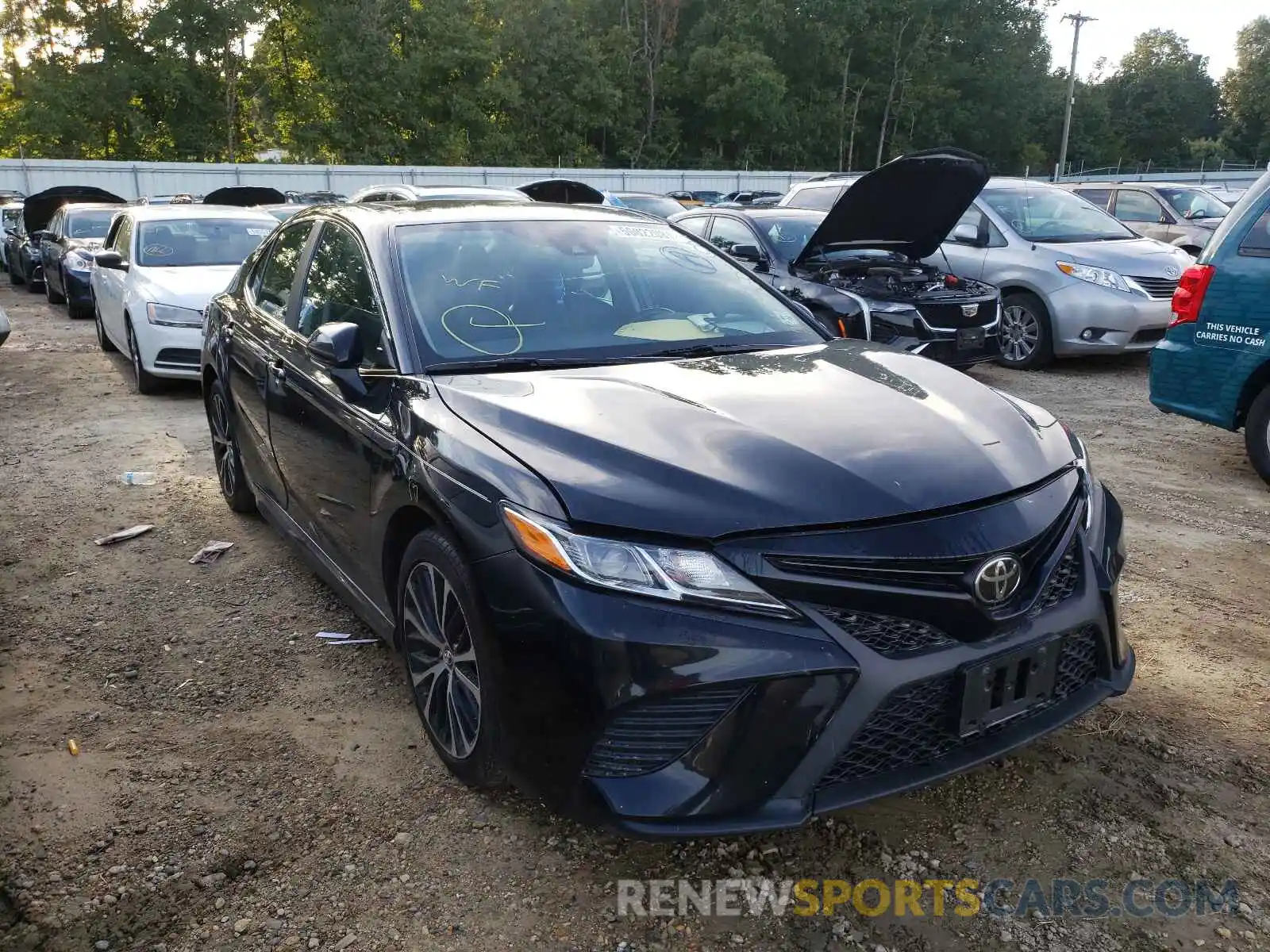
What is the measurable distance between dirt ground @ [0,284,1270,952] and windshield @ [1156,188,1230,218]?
36.7 feet

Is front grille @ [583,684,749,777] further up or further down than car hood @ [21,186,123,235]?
further down

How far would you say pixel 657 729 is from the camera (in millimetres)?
2168

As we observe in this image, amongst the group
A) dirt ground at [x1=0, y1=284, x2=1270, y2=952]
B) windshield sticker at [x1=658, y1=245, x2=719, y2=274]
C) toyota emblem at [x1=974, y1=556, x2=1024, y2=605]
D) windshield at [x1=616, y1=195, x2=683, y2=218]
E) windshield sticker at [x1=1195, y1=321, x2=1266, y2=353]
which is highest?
windshield at [x1=616, y1=195, x2=683, y2=218]

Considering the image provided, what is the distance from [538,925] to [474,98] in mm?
50570

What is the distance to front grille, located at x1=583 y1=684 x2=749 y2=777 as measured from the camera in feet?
6.99

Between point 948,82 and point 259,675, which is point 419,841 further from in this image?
point 948,82

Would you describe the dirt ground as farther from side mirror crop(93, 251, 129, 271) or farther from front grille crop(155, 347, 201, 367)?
side mirror crop(93, 251, 129, 271)

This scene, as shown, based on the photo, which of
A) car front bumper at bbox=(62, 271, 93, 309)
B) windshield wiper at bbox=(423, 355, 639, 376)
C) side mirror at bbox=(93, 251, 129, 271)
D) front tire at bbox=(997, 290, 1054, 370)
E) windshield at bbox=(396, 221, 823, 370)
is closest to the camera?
windshield wiper at bbox=(423, 355, 639, 376)

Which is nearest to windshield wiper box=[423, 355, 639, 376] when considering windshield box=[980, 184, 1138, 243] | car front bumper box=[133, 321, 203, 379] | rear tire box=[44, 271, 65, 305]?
car front bumper box=[133, 321, 203, 379]

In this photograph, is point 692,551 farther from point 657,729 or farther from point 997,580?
point 997,580

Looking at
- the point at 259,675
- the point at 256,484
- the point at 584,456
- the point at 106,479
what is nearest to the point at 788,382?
the point at 584,456

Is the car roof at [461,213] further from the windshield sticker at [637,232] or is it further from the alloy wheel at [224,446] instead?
the alloy wheel at [224,446]

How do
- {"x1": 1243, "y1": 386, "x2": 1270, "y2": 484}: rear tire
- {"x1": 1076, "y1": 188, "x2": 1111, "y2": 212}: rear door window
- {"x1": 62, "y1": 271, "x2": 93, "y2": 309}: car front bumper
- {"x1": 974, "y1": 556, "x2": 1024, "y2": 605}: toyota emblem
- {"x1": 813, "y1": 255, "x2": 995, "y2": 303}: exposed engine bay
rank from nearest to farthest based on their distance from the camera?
1. {"x1": 974, "y1": 556, "x2": 1024, "y2": 605}: toyota emblem
2. {"x1": 1243, "y1": 386, "x2": 1270, "y2": 484}: rear tire
3. {"x1": 813, "y1": 255, "x2": 995, "y2": 303}: exposed engine bay
4. {"x1": 62, "y1": 271, "x2": 93, "y2": 309}: car front bumper
5. {"x1": 1076, "y1": 188, "x2": 1111, "y2": 212}: rear door window

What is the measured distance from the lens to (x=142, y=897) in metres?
2.47
